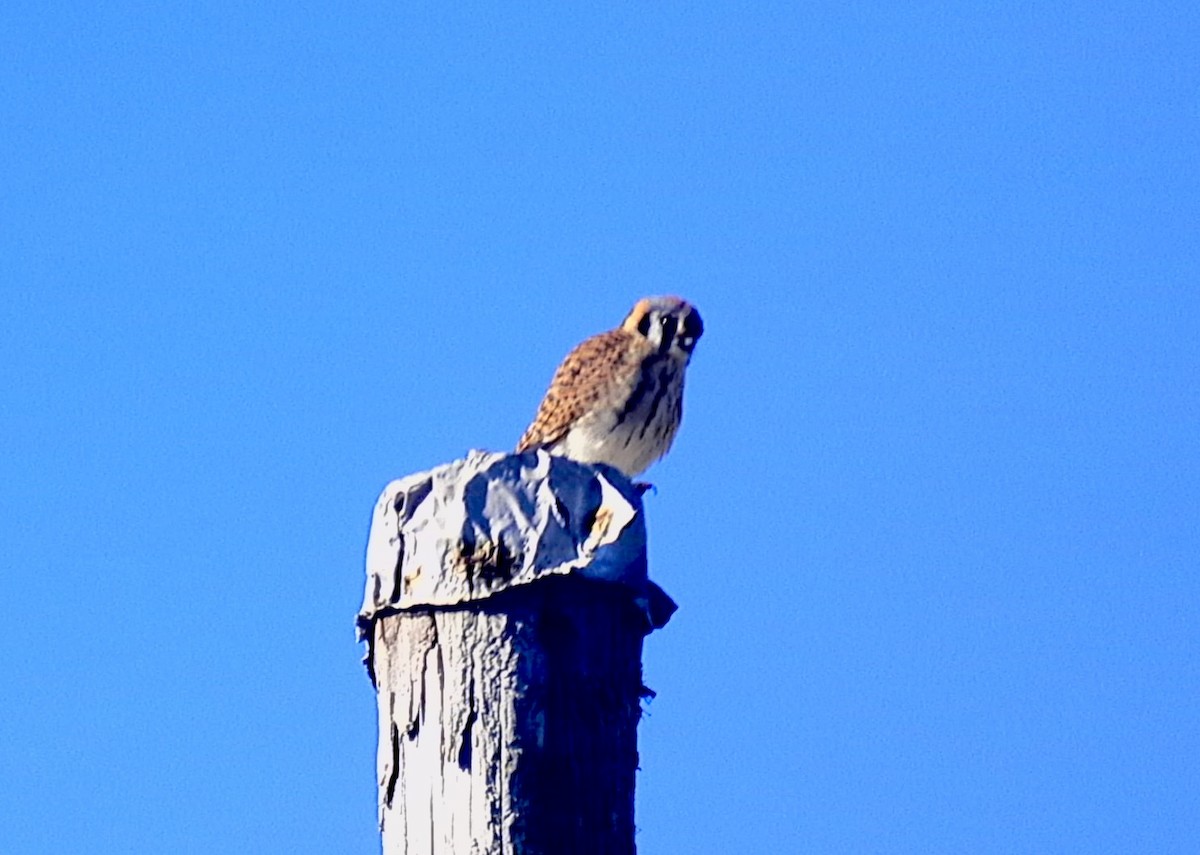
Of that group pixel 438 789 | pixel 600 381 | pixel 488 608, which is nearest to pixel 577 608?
pixel 488 608

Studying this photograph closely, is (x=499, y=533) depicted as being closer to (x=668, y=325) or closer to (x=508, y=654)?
(x=508, y=654)

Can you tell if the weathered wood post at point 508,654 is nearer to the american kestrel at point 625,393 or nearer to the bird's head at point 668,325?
the american kestrel at point 625,393

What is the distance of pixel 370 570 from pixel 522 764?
0.45 metres

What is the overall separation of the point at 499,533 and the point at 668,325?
4.37 metres

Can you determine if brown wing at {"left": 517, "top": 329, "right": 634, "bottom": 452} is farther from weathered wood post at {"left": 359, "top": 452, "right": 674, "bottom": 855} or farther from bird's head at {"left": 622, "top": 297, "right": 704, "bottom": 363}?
weathered wood post at {"left": 359, "top": 452, "right": 674, "bottom": 855}

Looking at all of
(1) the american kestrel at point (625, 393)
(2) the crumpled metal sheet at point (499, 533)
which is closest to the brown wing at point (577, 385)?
(1) the american kestrel at point (625, 393)

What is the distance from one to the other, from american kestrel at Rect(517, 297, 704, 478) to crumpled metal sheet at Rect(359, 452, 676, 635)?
11.2 feet

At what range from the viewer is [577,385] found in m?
7.09

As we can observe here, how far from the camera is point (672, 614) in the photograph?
10.5 feet

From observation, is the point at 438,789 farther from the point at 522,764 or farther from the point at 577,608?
the point at 577,608

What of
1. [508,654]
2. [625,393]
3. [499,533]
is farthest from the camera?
[625,393]

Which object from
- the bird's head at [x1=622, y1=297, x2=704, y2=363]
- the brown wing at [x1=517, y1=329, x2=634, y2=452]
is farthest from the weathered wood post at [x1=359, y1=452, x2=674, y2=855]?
the bird's head at [x1=622, y1=297, x2=704, y2=363]

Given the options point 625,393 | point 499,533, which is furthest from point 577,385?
point 499,533

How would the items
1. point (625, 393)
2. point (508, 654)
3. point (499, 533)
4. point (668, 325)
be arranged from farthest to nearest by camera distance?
point (668, 325), point (625, 393), point (499, 533), point (508, 654)
